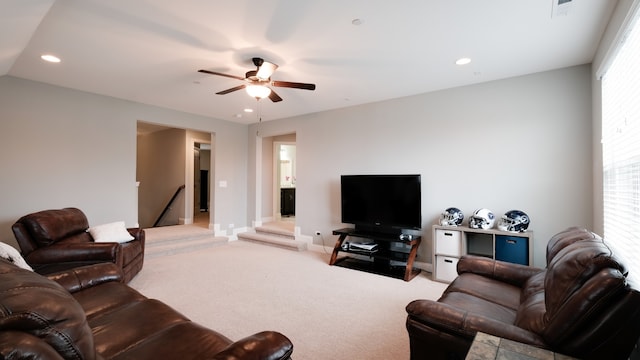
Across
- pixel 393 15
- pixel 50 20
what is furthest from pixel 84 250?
pixel 393 15

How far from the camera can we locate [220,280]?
12.8 ft

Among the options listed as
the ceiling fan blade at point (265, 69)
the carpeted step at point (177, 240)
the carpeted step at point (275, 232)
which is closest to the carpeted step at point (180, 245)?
the carpeted step at point (177, 240)

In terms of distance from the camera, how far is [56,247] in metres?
3.10

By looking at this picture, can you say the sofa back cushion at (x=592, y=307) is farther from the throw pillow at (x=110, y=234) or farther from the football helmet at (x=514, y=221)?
the throw pillow at (x=110, y=234)

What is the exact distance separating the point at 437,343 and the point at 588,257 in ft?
2.85

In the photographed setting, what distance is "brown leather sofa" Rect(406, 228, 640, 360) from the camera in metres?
1.19

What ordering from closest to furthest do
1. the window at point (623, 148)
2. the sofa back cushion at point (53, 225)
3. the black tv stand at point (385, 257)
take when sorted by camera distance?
the window at point (623, 148) < the sofa back cushion at point (53, 225) < the black tv stand at point (385, 257)

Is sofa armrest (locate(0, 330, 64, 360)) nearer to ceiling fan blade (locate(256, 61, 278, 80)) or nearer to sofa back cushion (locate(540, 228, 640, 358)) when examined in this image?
sofa back cushion (locate(540, 228, 640, 358))

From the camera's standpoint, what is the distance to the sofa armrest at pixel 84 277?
2.14m

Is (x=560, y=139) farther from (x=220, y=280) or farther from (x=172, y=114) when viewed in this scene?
(x=172, y=114)

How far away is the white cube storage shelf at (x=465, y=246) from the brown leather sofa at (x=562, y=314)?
1.45 metres

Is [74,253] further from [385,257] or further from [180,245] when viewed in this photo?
[385,257]

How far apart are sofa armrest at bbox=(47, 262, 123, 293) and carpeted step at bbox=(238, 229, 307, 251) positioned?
11.2 ft

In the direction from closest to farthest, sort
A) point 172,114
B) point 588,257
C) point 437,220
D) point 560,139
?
point 588,257
point 560,139
point 437,220
point 172,114
